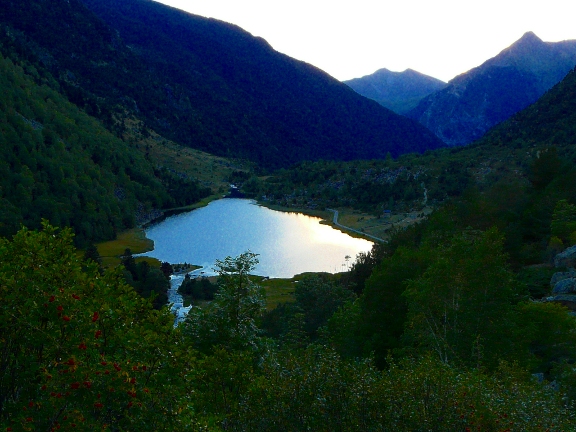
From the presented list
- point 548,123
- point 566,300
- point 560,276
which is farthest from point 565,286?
point 548,123

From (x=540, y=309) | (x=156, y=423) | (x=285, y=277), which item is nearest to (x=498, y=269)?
(x=540, y=309)

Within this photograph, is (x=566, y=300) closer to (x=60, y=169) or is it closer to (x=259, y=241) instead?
(x=259, y=241)

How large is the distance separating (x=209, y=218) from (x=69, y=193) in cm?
3692

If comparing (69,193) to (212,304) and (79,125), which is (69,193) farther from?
(212,304)

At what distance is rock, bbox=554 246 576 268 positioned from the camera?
36.1 metres

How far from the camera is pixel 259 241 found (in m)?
116

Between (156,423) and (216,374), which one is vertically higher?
(156,423)

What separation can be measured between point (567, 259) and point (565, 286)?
6189 mm

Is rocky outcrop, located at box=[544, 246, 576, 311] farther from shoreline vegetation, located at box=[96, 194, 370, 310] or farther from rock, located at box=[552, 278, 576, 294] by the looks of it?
shoreline vegetation, located at box=[96, 194, 370, 310]

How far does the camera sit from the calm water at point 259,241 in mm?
98438

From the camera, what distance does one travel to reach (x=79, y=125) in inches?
6191

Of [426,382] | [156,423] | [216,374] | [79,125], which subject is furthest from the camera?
[79,125]

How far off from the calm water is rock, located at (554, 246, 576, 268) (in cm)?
5513

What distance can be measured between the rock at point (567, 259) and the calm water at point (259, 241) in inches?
2171
